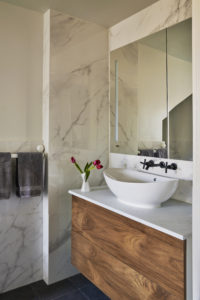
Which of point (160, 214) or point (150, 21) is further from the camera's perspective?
point (150, 21)

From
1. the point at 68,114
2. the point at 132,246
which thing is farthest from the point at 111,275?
the point at 68,114

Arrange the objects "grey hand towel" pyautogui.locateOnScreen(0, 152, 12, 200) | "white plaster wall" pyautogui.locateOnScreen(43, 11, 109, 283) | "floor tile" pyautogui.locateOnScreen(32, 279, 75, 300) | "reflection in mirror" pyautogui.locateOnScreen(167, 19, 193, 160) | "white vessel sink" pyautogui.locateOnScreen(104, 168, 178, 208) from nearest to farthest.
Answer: "white vessel sink" pyautogui.locateOnScreen(104, 168, 178, 208) < "reflection in mirror" pyautogui.locateOnScreen(167, 19, 193, 160) < "grey hand towel" pyautogui.locateOnScreen(0, 152, 12, 200) < "floor tile" pyautogui.locateOnScreen(32, 279, 75, 300) < "white plaster wall" pyautogui.locateOnScreen(43, 11, 109, 283)

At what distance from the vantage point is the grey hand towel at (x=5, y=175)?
195 cm

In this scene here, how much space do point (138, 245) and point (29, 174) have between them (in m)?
1.05

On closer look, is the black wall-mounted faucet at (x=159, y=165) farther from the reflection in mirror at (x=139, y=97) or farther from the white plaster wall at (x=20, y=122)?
the white plaster wall at (x=20, y=122)

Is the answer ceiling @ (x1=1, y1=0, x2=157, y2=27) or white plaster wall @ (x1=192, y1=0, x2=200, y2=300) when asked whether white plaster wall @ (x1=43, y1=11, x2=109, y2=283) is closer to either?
ceiling @ (x1=1, y1=0, x2=157, y2=27)

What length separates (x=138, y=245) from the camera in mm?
1459

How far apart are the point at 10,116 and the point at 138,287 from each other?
1.56 metres

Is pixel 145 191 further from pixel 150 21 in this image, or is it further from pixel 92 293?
Result: pixel 150 21

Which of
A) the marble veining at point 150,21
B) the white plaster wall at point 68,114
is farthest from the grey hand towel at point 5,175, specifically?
the marble veining at point 150,21

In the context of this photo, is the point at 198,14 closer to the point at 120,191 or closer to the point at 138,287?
the point at 120,191

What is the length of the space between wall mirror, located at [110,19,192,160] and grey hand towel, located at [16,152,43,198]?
74 centimetres

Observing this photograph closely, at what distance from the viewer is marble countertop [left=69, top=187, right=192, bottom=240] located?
1292mm

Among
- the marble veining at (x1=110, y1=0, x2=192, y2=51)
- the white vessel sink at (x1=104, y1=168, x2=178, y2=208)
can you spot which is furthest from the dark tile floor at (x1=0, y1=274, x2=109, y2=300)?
the marble veining at (x1=110, y1=0, x2=192, y2=51)
